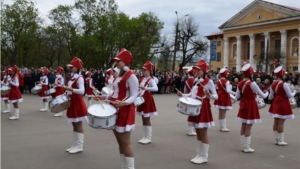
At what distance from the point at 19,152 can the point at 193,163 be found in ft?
12.6

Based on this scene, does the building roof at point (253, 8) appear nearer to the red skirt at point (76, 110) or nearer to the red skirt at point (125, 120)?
the red skirt at point (76, 110)

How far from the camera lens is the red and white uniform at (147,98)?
8531 mm

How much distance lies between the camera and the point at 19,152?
7.38 metres

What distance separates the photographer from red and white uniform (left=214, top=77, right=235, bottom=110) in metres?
10.7

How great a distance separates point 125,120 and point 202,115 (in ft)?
6.79

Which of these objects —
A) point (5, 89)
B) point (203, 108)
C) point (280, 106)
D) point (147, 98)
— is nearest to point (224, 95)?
point (280, 106)

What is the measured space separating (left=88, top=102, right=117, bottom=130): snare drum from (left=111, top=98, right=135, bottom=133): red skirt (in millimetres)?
79

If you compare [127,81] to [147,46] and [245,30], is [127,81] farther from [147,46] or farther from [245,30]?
[245,30]

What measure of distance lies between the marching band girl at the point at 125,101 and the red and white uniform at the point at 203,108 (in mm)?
1853

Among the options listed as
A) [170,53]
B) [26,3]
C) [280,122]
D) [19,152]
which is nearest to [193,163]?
[280,122]

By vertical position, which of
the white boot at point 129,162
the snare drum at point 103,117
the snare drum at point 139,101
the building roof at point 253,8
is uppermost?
the building roof at point 253,8

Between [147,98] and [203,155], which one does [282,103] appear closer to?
[203,155]

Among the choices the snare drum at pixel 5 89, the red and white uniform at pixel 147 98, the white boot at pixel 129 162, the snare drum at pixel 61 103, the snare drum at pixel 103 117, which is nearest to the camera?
the snare drum at pixel 103 117

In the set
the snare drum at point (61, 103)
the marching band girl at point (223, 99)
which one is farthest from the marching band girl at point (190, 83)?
the snare drum at point (61, 103)
